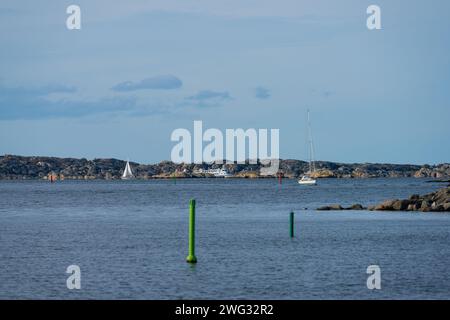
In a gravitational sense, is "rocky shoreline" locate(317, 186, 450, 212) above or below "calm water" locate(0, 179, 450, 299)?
above

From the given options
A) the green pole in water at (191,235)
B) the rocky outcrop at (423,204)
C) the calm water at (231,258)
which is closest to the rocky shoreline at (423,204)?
the rocky outcrop at (423,204)

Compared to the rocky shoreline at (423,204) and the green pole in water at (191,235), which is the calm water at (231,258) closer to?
the green pole in water at (191,235)

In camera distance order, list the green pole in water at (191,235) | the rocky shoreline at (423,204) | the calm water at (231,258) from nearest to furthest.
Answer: the calm water at (231,258)
the green pole in water at (191,235)
the rocky shoreline at (423,204)

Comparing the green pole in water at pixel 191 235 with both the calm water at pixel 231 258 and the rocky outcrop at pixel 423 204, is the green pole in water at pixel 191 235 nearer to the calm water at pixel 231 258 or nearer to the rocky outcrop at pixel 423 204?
the calm water at pixel 231 258

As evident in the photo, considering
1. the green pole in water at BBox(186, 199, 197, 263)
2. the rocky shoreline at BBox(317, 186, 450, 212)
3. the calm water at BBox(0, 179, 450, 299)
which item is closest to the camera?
the calm water at BBox(0, 179, 450, 299)

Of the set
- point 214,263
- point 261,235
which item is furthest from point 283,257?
point 261,235

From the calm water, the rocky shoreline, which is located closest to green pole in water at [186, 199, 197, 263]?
the calm water

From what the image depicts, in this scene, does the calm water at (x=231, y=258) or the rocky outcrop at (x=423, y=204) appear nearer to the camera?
the calm water at (x=231, y=258)

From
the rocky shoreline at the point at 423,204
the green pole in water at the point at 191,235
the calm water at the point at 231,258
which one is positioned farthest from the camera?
the rocky shoreline at the point at 423,204

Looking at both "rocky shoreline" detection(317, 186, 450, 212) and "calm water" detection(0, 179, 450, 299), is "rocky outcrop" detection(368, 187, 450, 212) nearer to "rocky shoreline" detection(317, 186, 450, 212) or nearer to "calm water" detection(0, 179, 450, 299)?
"rocky shoreline" detection(317, 186, 450, 212)

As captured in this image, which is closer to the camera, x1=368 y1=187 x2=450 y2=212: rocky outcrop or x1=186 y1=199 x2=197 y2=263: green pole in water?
x1=186 y1=199 x2=197 y2=263: green pole in water

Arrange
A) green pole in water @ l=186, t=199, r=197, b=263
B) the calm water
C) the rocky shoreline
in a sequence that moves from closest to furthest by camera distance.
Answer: the calm water → green pole in water @ l=186, t=199, r=197, b=263 → the rocky shoreline

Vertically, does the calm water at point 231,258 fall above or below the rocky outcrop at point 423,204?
below

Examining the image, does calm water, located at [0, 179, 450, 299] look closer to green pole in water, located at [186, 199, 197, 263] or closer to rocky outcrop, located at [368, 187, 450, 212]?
green pole in water, located at [186, 199, 197, 263]
